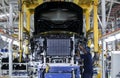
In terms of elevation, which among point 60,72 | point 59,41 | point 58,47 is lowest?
point 60,72

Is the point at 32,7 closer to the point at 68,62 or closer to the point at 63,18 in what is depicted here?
the point at 63,18

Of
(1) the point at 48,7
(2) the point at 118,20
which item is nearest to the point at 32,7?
(1) the point at 48,7

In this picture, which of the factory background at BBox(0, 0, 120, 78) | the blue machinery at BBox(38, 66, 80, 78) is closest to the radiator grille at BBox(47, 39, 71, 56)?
the factory background at BBox(0, 0, 120, 78)

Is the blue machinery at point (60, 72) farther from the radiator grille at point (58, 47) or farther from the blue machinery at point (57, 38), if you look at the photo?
the radiator grille at point (58, 47)

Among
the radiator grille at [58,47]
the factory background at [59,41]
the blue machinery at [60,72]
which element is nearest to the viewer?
the blue machinery at [60,72]

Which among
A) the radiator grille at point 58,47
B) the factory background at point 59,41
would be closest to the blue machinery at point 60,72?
the factory background at point 59,41

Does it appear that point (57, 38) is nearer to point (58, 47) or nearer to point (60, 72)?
point (58, 47)

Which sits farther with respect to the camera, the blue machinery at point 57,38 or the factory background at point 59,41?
the factory background at point 59,41

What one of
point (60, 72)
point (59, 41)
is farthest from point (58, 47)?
point (60, 72)

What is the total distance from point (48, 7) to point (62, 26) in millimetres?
881

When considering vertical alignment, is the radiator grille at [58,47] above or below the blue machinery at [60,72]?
above

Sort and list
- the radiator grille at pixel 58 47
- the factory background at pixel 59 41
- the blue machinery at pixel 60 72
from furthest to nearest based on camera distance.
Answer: the radiator grille at pixel 58 47, the factory background at pixel 59 41, the blue machinery at pixel 60 72

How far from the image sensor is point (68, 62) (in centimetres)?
1061

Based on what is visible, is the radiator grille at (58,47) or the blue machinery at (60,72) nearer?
the blue machinery at (60,72)
